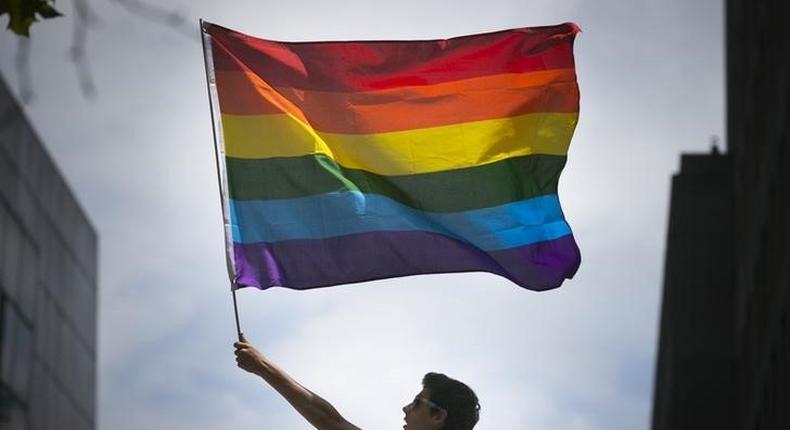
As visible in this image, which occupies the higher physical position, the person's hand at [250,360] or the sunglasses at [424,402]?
the person's hand at [250,360]

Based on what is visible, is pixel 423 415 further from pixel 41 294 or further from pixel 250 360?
pixel 41 294

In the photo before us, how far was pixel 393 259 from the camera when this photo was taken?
573 inches

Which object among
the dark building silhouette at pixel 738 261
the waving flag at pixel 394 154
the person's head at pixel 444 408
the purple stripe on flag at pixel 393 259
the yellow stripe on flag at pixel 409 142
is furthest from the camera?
the dark building silhouette at pixel 738 261

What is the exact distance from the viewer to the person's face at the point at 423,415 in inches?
426

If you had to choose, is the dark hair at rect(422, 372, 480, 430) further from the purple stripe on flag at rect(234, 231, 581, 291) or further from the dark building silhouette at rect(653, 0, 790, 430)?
the dark building silhouette at rect(653, 0, 790, 430)

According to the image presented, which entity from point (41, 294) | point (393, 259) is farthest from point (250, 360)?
point (41, 294)

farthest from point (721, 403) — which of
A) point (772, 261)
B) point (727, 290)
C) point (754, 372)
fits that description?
point (772, 261)

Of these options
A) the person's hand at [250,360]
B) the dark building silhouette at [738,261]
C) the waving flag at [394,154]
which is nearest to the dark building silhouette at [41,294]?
the dark building silhouette at [738,261]

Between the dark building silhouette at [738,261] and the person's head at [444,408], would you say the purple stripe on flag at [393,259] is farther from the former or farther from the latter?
the dark building silhouette at [738,261]

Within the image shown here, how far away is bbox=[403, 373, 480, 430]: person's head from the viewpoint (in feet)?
35.5

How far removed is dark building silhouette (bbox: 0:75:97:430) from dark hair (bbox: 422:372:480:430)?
1234 inches

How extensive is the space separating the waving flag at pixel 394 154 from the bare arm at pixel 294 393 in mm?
2477

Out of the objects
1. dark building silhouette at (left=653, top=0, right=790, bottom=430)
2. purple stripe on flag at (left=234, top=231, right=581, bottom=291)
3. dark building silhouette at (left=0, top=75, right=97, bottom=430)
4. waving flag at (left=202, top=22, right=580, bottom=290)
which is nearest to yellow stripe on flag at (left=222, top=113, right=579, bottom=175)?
waving flag at (left=202, top=22, right=580, bottom=290)

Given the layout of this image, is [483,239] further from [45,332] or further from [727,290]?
[727,290]
